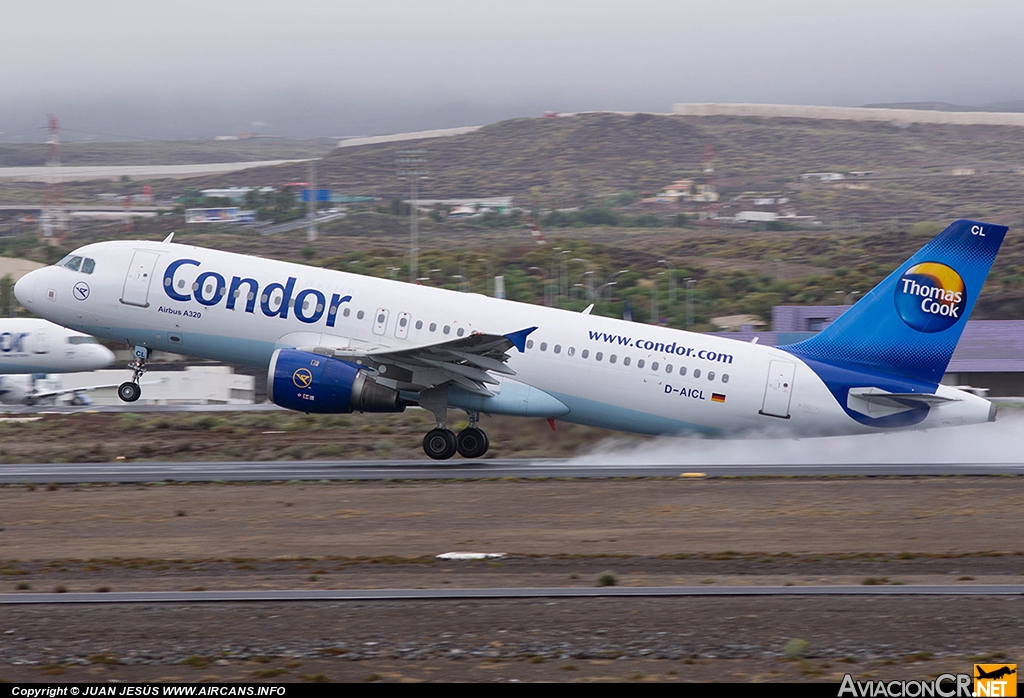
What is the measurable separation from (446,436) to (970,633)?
18143mm

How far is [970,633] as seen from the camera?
1238 centimetres

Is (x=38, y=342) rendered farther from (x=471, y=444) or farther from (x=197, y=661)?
(x=197, y=661)

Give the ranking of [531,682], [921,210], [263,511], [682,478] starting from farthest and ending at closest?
[921,210] → [682,478] → [263,511] → [531,682]

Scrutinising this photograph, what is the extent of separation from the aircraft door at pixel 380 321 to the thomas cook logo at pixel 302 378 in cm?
238

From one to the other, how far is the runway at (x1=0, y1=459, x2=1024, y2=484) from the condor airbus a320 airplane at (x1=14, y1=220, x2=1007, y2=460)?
1.16 metres

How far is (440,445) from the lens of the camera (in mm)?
29141

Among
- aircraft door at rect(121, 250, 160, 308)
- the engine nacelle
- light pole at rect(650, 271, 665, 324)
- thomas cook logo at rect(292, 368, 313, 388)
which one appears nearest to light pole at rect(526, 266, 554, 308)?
light pole at rect(650, 271, 665, 324)

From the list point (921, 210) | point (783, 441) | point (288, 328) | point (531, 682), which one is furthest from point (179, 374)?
point (921, 210)

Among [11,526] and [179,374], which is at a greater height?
[11,526]

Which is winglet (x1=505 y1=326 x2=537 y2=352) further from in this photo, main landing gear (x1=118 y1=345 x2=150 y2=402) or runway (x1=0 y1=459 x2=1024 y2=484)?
main landing gear (x1=118 y1=345 x2=150 y2=402)

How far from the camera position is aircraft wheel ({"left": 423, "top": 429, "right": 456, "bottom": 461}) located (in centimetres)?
2911

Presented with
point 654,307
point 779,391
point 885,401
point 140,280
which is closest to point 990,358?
point 654,307

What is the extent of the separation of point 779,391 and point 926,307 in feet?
13.9

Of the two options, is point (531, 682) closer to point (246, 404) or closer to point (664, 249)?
point (246, 404)
